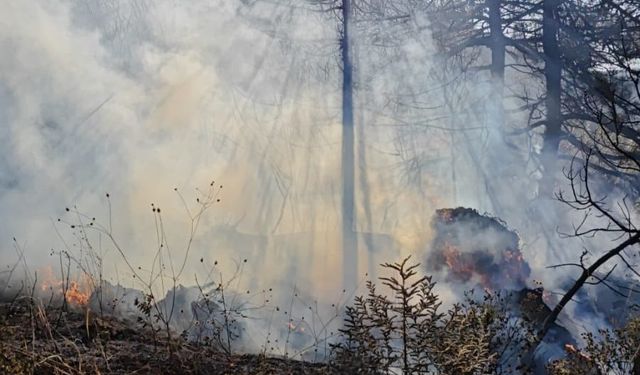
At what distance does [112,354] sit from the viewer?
3.12 m

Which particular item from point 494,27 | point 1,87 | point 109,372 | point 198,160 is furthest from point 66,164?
point 494,27

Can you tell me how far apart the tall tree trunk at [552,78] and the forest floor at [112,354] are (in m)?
9.26

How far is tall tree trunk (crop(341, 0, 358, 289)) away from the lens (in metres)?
8.82

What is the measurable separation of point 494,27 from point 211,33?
592 cm

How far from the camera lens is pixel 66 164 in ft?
24.1

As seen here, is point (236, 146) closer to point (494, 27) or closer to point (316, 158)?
point (316, 158)

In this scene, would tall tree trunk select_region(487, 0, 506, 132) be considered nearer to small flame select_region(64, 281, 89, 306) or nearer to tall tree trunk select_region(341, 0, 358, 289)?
tall tree trunk select_region(341, 0, 358, 289)

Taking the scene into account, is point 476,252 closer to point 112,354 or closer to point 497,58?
point 497,58

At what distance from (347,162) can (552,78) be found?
476cm

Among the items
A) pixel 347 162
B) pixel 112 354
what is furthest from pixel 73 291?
pixel 347 162

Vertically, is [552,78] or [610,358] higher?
[552,78]

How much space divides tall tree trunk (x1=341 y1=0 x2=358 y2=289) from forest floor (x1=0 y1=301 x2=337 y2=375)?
5071 millimetres

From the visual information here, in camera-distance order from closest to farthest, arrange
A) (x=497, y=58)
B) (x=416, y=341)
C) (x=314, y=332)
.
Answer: (x=416, y=341), (x=314, y=332), (x=497, y=58)

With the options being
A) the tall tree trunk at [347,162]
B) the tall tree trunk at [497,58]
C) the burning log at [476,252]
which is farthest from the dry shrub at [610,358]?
the tall tree trunk at [497,58]
